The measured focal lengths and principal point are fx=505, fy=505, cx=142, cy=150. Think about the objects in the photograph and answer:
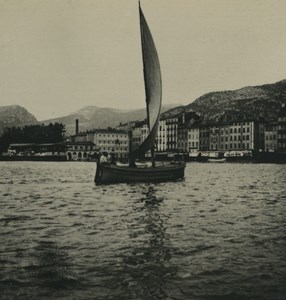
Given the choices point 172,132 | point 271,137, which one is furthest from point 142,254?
point 172,132

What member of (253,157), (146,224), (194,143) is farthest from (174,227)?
(194,143)

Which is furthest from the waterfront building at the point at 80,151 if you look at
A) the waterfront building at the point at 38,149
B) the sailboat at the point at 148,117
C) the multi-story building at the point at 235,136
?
the sailboat at the point at 148,117

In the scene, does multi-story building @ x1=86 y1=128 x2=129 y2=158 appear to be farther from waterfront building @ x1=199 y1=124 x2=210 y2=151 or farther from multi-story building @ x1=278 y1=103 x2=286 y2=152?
multi-story building @ x1=278 y1=103 x2=286 y2=152

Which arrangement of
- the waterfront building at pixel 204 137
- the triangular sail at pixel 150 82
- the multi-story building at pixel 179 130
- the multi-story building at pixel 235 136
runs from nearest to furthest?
the triangular sail at pixel 150 82, the multi-story building at pixel 235 136, the waterfront building at pixel 204 137, the multi-story building at pixel 179 130

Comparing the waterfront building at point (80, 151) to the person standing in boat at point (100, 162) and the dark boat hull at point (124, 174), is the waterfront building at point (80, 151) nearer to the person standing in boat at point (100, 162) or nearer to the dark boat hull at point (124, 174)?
the dark boat hull at point (124, 174)

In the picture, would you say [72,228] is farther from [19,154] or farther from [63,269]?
[19,154]

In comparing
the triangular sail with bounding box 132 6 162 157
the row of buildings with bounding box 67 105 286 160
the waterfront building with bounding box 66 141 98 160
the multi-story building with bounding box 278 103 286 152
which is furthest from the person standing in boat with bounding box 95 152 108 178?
the waterfront building with bounding box 66 141 98 160

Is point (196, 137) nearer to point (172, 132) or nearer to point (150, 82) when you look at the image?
point (172, 132)
